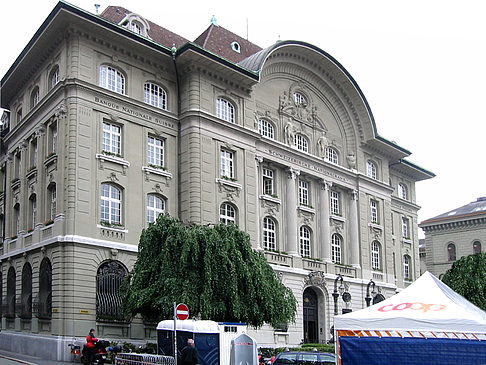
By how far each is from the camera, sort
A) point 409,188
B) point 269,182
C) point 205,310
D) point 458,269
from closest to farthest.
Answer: point 205,310 → point 458,269 → point 269,182 → point 409,188

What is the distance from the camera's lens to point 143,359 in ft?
69.6

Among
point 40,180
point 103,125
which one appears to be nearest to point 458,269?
point 103,125

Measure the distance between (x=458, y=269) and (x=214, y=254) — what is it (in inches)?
684

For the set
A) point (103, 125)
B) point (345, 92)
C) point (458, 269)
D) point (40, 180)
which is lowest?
point (458, 269)

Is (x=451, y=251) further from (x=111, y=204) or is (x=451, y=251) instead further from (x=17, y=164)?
(x=17, y=164)

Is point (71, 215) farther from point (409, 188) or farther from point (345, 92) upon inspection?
point (409, 188)

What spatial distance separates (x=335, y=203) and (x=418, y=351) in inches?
1367

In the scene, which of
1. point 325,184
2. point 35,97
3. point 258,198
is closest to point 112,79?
point 35,97

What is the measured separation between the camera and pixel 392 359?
45.5 feet

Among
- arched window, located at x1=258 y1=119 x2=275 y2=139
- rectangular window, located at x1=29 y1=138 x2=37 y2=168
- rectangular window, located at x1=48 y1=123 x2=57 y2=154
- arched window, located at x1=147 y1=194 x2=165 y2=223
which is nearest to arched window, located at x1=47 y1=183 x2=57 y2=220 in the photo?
rectangular window, located at x1=48 y1=123 x2=57 y2=154

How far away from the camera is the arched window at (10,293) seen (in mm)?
37438

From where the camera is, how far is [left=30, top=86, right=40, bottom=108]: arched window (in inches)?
1520

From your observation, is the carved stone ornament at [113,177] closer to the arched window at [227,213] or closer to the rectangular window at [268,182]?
the arched window at [227,213]

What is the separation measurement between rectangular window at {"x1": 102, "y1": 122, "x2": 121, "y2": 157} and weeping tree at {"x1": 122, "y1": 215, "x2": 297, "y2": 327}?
262 inches
